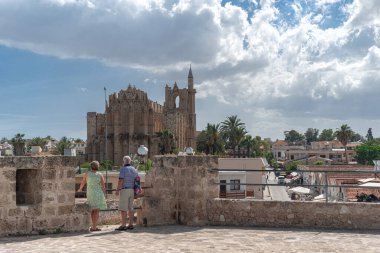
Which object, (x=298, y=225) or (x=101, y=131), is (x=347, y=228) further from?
(x=101, y=131)

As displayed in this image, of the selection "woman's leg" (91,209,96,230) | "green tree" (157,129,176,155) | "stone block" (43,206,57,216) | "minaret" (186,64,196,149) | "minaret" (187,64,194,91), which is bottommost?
"woman's leg" (91,209,96,230)

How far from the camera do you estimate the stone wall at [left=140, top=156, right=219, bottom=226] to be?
10047 millimetres

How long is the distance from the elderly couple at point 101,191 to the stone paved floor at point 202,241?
0.33 meters

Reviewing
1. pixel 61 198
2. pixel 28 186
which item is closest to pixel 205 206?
pixel 61 198

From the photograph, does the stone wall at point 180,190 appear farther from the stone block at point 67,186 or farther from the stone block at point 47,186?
the stone block at point 47,186

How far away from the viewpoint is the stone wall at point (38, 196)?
8633 millimetres

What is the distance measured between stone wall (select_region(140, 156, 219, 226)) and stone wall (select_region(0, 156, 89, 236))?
149cm

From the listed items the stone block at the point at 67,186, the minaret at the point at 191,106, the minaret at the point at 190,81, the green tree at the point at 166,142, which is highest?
the minaret at the point at 190,81

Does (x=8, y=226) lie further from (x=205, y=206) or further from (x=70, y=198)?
(x=205, y=206)

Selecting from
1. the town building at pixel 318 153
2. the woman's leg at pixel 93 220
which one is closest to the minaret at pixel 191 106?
the town building at pixel 318 153

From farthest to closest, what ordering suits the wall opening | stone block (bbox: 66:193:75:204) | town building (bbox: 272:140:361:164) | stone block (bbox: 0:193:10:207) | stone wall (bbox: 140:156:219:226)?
1. town building (bbox: 272:140:361:164)
2. stone wall (bbox: 140:156:219:226)
3. stone block (bbox: 66:193:75:204)
4. the wall opening
5. stone block (bbox: 0:193:10:207)

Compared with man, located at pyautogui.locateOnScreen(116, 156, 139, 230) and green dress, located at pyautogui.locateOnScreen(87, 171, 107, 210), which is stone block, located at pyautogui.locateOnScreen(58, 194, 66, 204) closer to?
green dress, located at pyautogui.locateOnScreen(87, 171, 107, 210)

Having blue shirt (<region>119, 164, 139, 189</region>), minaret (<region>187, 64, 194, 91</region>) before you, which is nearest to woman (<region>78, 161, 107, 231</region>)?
blue shirt (<region>119, 164, 139, 189</region>)

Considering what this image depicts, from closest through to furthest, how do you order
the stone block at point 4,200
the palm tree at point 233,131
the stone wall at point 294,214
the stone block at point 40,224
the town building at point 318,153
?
the stone block at point 4,200, the stone block at point 40,224, the stone wall at point 294,214, the palm tree at point 233,131, the town building at point 318,153
